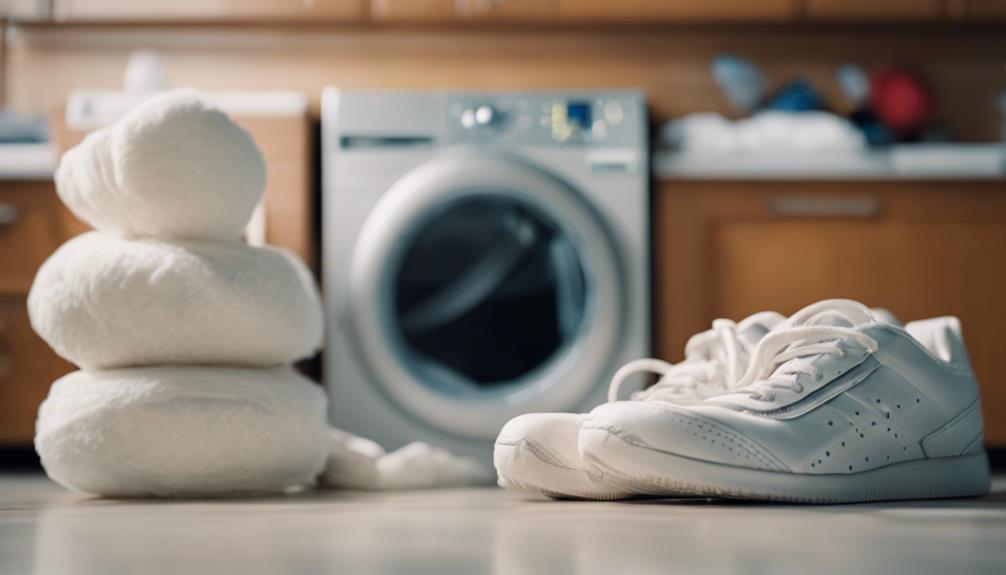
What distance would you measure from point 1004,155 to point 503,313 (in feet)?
3.16

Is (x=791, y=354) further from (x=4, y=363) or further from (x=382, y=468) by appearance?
(x=4, y=363)

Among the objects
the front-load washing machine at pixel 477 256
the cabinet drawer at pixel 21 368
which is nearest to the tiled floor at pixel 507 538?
the front-load washing machine at pixel 477 256

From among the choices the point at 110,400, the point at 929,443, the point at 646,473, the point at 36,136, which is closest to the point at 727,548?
the point at 646,473

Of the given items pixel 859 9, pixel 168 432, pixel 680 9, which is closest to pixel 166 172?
pixel 168 432

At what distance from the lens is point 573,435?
44.5 inches

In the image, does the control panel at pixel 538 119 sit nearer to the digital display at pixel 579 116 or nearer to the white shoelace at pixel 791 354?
the digital display at pixel 579 116

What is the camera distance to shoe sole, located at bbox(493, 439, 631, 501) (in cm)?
112

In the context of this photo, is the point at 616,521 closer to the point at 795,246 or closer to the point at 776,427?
the point at 776,427

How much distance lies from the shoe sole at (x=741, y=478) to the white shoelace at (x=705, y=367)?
0.35 feet

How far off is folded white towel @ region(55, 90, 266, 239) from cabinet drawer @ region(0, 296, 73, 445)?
3.51 feet

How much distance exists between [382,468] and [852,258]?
118 cm

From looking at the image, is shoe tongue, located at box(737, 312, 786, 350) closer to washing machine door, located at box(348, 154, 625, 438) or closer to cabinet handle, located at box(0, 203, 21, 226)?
washing machine door, located at box(348, 154, 625, 438)

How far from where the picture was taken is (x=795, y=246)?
2.43 m

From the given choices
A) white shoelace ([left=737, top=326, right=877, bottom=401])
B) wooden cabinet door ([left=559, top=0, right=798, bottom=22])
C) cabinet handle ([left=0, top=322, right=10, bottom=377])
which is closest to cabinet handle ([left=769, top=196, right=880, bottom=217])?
wooden cabinet door ([left=559, top=0, right=798, bottom=22])
